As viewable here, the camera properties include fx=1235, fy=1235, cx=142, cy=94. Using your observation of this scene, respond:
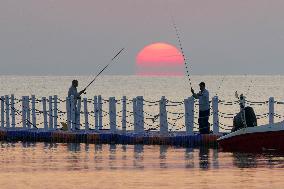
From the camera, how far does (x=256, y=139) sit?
33.1m

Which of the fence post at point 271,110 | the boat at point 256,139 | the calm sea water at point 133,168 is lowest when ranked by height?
the calm sea water at point 133,168

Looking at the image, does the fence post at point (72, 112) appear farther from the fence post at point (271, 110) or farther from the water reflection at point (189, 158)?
A: the fence post at point (271, 110)

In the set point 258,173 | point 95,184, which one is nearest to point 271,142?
point 258,173

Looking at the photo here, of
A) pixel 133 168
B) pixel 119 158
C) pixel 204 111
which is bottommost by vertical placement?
pixel 133 168

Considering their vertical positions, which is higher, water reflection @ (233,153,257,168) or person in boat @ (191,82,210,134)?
person in boat @ (191,82,210,134)

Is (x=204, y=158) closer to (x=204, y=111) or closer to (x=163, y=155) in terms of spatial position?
(x=163, y=155)

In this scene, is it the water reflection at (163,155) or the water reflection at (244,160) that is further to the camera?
the water reflection at (163,155)

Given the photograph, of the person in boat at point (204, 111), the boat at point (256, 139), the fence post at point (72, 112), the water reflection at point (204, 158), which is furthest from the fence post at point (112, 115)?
the boat at point (256, 139)

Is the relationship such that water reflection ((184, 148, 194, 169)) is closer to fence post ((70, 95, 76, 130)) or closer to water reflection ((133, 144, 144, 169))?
water reflection ((133, 144, 144, 169))

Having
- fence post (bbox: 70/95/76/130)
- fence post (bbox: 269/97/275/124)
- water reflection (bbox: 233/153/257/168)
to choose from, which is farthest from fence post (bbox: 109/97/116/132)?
water reflection (bbox: 233/153/257/168)

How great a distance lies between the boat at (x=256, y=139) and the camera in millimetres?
32719

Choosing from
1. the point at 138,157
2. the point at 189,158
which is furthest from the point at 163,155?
the point at 189,158

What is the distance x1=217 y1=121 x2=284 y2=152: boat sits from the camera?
32719 millimetres

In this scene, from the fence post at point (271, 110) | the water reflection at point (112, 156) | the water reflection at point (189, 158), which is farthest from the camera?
the fence post at point (271, 110)
